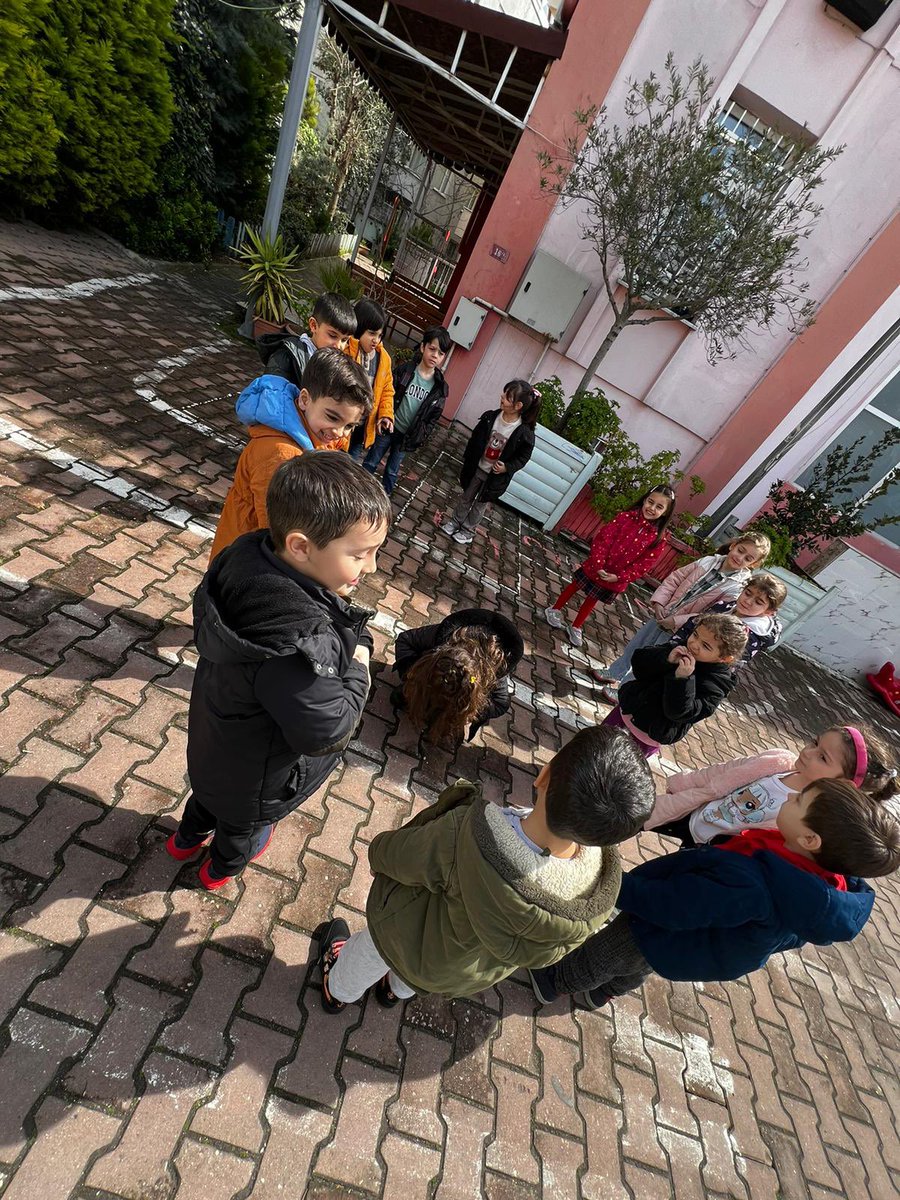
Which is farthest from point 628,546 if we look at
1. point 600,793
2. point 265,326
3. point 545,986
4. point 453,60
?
point 453,60

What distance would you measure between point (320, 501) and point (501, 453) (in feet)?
13.1

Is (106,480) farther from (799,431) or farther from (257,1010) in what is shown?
(799,431)

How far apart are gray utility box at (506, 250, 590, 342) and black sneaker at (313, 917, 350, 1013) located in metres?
8.76

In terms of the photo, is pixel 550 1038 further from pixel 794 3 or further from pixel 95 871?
pixel 794 3

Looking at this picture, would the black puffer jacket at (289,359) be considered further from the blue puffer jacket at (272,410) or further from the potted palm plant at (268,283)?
the potted palm plant at (268,283)

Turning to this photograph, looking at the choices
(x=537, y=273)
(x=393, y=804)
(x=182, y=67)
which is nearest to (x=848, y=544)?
(x=537, y=273)

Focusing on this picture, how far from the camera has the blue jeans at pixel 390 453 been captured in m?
5.07

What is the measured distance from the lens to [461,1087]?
2.05 metres

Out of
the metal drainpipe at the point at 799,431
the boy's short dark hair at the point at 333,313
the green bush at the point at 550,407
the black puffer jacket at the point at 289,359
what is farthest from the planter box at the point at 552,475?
the black puffer jacket at the point at 289,359

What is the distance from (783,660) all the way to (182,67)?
48.0ft

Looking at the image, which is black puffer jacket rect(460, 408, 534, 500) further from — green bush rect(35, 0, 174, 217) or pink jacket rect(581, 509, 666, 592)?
green bush rect(35, 0, 174, 217)

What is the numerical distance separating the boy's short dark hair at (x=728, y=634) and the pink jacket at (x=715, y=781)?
554 mm

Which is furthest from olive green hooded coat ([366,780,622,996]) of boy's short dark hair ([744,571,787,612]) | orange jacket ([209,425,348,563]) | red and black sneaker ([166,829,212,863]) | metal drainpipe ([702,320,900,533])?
metal drainpipe ([702,320,900,533])

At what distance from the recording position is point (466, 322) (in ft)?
28.4
